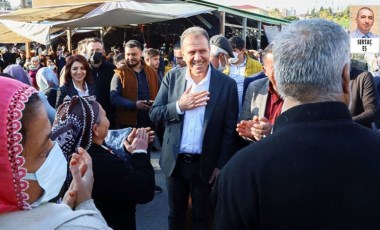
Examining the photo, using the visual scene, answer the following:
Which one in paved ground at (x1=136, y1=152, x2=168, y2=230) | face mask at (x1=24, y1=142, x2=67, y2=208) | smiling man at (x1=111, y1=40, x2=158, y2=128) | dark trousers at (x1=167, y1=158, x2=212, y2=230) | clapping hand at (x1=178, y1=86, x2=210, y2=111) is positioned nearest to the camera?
face mask at (x1=24, y1=142, x2=67, y2=208)

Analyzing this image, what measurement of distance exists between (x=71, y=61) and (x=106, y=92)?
25.8 inches

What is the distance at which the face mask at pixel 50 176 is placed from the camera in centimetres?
124

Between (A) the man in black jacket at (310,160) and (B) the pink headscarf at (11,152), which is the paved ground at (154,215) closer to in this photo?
(A) the man in black jacket at (310,160)

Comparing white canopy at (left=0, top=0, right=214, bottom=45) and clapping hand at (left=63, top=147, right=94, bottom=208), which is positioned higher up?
white canopy at (left=0, top=0, right=214, bottom=45)

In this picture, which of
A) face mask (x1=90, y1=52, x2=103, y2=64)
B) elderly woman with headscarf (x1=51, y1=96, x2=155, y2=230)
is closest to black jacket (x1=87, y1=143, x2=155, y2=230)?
elderly woman with headscarf (x1=51, y1=96, x2=155, y2=230)

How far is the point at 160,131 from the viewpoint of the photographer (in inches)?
230

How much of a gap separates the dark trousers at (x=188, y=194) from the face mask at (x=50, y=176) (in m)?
1.76

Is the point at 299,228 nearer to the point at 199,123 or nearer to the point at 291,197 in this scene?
the point at 291,197

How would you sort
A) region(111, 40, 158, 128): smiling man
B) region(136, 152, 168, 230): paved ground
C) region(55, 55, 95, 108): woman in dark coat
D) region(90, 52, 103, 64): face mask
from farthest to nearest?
region(90, 52, 103, 64): face mask
region(111, 40, 158, 128): smiling man
region(55, 55, 95, 108): woman in dark coat
region(136, 152, 168, 230): paved ground

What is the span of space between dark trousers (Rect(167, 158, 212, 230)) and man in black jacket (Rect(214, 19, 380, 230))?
70.2 inches

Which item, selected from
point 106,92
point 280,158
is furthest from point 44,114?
point 106,92

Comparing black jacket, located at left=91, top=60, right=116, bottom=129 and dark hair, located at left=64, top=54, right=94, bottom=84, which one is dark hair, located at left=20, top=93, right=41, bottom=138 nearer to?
dark hair, located at left=64, top=54, right=94, bottom=84

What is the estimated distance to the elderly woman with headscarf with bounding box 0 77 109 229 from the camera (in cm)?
112

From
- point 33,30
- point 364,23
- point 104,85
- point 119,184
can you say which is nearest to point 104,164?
point 119,184
